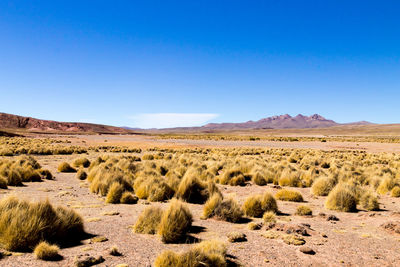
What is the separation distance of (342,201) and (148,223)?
6.64 m

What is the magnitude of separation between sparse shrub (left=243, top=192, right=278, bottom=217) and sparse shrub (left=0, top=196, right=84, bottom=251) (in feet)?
15.4

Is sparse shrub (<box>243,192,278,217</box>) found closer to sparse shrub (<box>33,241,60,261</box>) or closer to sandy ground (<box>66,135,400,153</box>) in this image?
sparse shrub (<box>33,241,60,261</box>)

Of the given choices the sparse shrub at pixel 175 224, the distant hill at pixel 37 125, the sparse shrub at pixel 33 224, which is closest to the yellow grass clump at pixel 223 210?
the sparse shrub at pixel 175 224

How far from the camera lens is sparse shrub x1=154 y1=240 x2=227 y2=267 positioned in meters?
4.46

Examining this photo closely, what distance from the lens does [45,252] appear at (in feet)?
15.9

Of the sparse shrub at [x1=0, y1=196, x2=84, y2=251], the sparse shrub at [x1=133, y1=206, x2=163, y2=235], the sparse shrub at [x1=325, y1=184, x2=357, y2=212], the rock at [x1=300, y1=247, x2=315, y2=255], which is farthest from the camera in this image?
the sparse shrub at [x1=325, y1=184, x2=357, y2=212]

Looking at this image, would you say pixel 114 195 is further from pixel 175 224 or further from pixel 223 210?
pixel 175 224

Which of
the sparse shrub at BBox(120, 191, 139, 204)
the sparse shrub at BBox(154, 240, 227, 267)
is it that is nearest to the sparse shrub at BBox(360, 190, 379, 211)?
the sparse shrub at BBox(154, 240, 227, 267)

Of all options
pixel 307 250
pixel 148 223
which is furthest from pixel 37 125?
pixel 307 250

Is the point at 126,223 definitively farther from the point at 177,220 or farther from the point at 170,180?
the point at 170,180

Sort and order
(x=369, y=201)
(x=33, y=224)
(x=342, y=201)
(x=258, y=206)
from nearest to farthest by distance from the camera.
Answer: (x=33, y=224) → (x=258, y=206) → (x=342, y=201) → (x=369, y=201)

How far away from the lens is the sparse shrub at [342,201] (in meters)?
9.32

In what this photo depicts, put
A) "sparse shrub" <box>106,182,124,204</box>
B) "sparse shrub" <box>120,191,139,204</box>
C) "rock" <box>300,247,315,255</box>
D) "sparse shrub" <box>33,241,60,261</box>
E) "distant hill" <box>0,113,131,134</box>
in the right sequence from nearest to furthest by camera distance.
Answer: "sparse shrub" <box>33,241,60,261</box>, "rock" <box>300,247,315,255</box>, "sparse shrub" <box>120,191,139,204</box>, "sparse shrub" <box>106,182,124,204</box>, "distant hill" <box>0,113,131,134</box>

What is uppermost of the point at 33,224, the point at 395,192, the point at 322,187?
the point at 33,224
